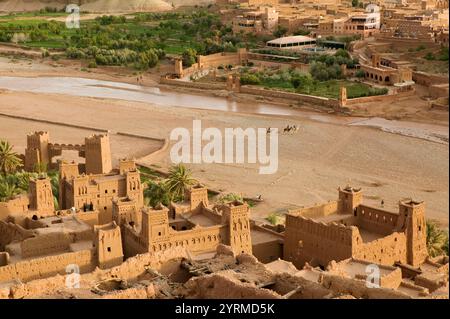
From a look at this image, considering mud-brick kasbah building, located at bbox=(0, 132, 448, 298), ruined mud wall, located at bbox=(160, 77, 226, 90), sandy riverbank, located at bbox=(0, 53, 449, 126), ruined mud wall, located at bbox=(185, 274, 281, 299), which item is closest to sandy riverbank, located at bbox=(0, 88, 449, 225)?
mud-brick kasbah building, located at bbox=(0, 132, 448, 298)

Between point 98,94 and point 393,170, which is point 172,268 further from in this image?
point 98,94

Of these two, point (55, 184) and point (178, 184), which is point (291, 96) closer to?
point (178, 184)

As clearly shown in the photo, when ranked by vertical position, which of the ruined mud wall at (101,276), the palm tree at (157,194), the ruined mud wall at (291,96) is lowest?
the ruined mud wall at (291,96)

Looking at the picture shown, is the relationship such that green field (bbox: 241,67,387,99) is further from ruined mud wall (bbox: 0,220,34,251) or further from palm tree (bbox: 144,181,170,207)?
ruined mud wall (bbox: 0,220,34,251)

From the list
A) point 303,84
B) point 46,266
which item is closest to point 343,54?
point 303,84

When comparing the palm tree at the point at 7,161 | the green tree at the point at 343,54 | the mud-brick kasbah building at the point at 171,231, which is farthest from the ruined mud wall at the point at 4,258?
the green tree at the point at 343,54

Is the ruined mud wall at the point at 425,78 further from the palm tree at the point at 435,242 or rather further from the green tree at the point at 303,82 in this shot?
the palm tree at the point at 435,242
